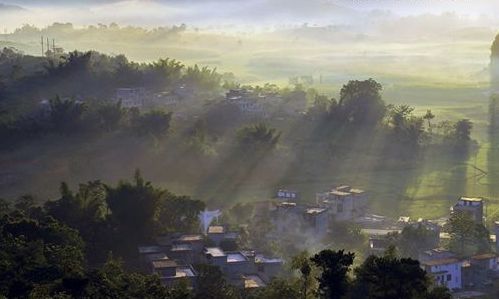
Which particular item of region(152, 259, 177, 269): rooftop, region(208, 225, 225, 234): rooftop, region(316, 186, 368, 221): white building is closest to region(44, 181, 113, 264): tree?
region(152, 259, 177, 269): rooftop

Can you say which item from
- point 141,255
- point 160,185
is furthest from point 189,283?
point 160,185

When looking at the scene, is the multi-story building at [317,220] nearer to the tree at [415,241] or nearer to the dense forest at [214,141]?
the tree at [415,241]

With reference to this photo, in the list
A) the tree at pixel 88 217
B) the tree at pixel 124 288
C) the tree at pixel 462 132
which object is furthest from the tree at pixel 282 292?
the tree at pixel 462 132

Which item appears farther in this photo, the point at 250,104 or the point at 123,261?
the point at 250,104

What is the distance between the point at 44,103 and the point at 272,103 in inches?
376

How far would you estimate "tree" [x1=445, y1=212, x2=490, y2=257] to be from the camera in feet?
51.0

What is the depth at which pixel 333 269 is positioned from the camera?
979cm

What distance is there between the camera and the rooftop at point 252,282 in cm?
1294

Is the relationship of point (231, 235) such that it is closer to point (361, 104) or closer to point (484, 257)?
point (484, 257)

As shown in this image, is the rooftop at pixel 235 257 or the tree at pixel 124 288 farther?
the rooftop at pixel 235 257

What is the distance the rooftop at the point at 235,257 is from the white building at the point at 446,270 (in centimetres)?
326

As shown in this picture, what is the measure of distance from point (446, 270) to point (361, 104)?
16364 millimetres

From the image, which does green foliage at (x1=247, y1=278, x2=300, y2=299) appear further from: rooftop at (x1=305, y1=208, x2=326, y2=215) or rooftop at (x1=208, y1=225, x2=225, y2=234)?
rooftop at (x1=305, y1=208, x2=326, y2=215)

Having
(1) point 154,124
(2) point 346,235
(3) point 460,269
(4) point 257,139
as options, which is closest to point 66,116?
(1) point 154,124
